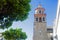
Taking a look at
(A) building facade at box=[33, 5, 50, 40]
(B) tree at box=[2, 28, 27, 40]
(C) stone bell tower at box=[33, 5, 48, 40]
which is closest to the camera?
(B) tree at box=[2, 28, 27, 40]

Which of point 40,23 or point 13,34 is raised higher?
point 40,23

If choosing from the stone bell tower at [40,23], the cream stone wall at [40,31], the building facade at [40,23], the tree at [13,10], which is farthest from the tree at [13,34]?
the building facade at [40,23]

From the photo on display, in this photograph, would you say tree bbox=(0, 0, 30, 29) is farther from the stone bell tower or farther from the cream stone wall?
the stone bell tower

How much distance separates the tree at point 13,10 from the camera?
801 centimetres

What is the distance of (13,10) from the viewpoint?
8203mm

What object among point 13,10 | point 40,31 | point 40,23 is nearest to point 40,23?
point 40,23

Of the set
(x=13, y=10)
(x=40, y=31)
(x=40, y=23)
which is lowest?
(x=40, y=31)

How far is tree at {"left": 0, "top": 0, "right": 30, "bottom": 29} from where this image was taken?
801 centimetres

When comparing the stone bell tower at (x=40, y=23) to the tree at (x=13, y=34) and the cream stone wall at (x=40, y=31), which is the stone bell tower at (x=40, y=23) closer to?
the cream stone wall at (x=40, y=31)

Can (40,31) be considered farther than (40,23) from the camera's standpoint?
No

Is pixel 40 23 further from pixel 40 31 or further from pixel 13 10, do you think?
pixel 13 10

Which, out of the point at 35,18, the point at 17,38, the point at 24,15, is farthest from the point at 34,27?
the point at 24,15

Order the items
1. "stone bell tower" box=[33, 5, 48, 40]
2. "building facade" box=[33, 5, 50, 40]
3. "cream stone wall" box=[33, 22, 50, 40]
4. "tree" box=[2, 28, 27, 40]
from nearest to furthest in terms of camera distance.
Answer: "tree" box=[2, 28, 27, 40]
"cream stone wall" box=[33, 22, 50, 40]
"stone bell tower" box=[33, 5, 48, 40]
"building facade" box=[33, 5, 50, 40]

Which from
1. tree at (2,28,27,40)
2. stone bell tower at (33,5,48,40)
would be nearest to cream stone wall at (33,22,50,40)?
stone bell tower at (33,5,48,40)
